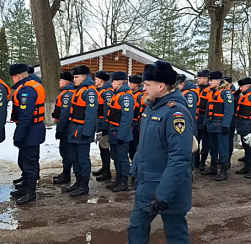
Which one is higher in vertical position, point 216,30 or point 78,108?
point 216,30

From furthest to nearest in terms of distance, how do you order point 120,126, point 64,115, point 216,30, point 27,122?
point 216,30, point 64,115, point 120,126, point 27,122

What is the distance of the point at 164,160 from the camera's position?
290 cm

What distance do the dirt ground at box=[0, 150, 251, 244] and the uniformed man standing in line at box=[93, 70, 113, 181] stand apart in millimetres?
432

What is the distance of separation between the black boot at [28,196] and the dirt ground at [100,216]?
0.31ft

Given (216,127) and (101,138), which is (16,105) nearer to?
(101,138)

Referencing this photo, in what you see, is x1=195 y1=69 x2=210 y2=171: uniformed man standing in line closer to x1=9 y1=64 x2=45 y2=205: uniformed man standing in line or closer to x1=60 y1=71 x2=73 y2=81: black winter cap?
x1=60 y1=71 x2=73 y2=81: black winter cap

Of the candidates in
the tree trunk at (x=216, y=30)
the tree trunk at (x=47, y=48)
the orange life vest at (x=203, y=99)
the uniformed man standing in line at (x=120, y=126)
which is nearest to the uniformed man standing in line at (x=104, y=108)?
the uniformed man standing in line at (x=120, y=126)

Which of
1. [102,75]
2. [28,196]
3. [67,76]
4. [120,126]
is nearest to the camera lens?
[28,196]

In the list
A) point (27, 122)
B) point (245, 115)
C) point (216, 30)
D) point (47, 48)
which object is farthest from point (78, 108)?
point (216, 30)

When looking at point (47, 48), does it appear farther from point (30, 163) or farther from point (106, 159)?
point (30, 163)

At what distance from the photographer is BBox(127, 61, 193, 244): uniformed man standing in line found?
274 cm

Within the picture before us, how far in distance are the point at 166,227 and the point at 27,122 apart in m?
2.97

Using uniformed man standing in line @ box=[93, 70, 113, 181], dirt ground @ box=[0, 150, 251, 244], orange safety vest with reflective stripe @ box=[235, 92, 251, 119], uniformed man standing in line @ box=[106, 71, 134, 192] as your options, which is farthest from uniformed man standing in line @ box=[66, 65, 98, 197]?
orange safety vest with reflective stripe @ box=[235, 92, 251, 119]

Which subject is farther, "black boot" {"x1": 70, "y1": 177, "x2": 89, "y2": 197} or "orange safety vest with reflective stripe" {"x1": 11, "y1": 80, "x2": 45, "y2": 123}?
"black boot" {"x1": 70, "y1": 177, "x2": 89, "y2": 197}
